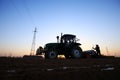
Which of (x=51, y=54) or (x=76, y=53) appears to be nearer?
(x=51, y=54)

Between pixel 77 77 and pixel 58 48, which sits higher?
pixel 58 48

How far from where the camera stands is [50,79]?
4305 mm

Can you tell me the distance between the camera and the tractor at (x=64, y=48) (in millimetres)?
13070

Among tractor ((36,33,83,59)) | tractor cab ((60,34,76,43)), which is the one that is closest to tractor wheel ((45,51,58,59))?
tractor ((36,33,83,59))

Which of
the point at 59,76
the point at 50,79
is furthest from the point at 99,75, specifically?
the point at 50,79

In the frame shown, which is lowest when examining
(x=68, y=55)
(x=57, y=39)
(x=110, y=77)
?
(x=110, y=77)

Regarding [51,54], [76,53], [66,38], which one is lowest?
[51,54]

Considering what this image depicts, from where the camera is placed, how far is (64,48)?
544 inches

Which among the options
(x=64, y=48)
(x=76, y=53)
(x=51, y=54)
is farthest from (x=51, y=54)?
(x=76, y=53)

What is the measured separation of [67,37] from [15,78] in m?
10.6

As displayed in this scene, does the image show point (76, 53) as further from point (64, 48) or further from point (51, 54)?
point (51, 54)

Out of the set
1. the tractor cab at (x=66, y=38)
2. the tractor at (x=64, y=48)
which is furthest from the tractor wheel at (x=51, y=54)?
the tractor cab at (x=66, y=38)

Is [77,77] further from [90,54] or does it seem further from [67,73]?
[90,54]

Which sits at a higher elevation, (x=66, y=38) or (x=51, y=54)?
(x=66, y=38)
